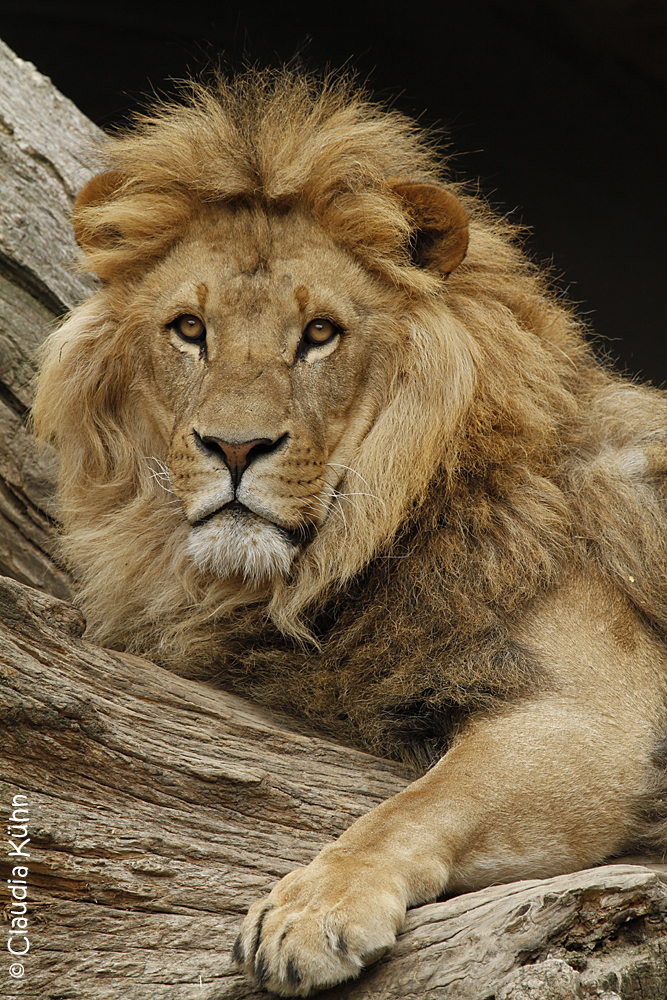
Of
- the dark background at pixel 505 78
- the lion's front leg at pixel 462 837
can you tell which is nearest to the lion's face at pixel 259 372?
the lion's front leg at pixel 462 837

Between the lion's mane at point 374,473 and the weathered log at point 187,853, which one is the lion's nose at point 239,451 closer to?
the lion's mane at point 374,473

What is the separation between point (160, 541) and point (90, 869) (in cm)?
109

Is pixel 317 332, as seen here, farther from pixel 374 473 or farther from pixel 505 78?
pixel 505 78

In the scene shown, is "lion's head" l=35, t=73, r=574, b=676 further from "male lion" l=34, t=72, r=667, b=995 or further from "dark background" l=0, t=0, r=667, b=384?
"dark background" l=0, t=0, r=667, b=384

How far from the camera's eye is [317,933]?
192 cm

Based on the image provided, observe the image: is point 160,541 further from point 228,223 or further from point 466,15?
point 466,15

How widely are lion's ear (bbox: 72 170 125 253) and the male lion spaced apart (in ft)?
0.04

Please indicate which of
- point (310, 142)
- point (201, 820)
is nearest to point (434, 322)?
point (310, 142)

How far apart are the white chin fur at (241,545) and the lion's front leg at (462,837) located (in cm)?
68

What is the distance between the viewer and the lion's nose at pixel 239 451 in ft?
8.42

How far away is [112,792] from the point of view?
2.33 meters

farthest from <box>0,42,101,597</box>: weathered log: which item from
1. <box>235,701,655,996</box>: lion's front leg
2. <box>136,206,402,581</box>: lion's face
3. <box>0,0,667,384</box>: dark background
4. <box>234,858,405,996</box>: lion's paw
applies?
<box>234,858,405,996</box>: lion's paw

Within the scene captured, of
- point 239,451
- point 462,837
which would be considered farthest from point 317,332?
point 462,837

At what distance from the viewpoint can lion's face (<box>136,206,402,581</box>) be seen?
2619 millimetres
